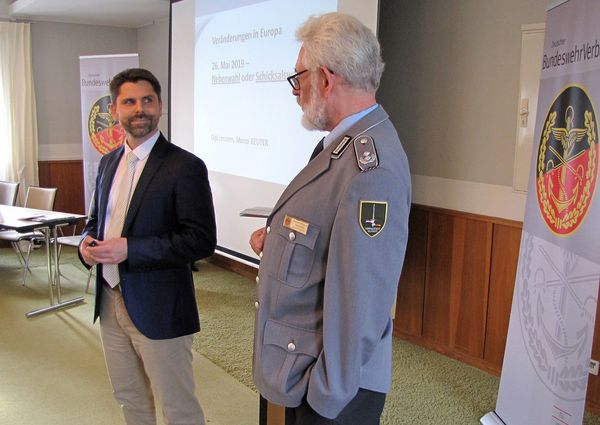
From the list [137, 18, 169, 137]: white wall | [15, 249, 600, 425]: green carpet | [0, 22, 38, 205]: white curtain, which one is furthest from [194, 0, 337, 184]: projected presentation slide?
[0, 22, 38, 205]: white curtain

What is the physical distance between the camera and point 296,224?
1214mm

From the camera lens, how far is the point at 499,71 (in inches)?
124

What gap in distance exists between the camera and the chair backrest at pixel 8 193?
515cm

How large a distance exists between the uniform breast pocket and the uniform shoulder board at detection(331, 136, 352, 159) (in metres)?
0.16

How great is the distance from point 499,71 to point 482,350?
161 centimetres

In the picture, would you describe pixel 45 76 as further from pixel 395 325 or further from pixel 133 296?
pixel 133 296

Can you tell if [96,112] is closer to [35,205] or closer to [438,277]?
[35,205]

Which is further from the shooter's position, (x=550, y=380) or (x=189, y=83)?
(x=189, y=83)

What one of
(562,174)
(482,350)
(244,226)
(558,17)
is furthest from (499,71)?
(244,226)

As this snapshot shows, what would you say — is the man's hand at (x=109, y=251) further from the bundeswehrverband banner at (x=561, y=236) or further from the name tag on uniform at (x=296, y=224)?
the bundeswehrverband banner at (x=561, y=236)

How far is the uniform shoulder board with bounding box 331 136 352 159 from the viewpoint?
120 centimetres

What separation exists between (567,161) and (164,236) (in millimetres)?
1518

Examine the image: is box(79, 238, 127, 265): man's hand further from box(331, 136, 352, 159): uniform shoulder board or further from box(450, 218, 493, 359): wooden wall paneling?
box(450, 218, 493, 359): wooden wall paneling

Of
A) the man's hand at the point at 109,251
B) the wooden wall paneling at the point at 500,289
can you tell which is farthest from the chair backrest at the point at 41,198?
the wooden wall paneling at the point at 500,289
